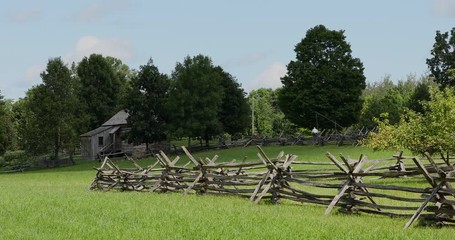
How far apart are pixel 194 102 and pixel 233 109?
854cm

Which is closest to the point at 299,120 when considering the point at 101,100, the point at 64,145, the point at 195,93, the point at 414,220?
the point at 195,93

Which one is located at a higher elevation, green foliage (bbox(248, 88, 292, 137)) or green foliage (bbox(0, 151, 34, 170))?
green foliage (bbox(248, 88, 292, 137))

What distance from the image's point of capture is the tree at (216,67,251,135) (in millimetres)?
56438

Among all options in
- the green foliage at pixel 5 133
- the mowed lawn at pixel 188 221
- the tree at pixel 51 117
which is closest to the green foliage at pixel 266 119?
the tree at pixel 51 117

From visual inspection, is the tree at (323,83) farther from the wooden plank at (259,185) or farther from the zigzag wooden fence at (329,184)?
the wooden plank at (259,185)

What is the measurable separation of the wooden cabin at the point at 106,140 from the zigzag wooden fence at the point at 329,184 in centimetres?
3538

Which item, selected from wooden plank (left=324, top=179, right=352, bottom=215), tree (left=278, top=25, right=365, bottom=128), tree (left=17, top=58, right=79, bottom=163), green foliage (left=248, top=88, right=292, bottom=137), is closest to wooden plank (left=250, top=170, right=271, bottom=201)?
wooden plank (left=324, top=179, right=352, bottom=215)

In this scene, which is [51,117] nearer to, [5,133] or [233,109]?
[5,133]

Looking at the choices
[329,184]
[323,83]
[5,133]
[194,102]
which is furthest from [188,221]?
[5,133]

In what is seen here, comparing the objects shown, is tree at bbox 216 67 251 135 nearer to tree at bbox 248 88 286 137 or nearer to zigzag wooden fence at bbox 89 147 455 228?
tree at bbox 248 88 286 137

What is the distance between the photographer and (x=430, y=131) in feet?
64.4

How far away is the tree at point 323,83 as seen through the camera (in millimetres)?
52688

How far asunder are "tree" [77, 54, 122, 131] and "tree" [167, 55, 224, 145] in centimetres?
1983

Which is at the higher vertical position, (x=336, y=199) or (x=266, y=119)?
(x=266, y=119)
